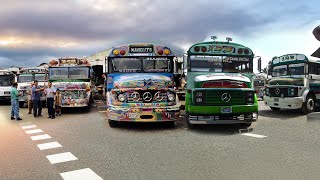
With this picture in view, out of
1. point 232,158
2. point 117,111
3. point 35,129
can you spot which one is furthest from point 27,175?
point 35,129

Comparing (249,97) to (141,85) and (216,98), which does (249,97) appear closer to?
(216,98)

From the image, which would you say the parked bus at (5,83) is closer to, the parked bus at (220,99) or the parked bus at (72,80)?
the parked bus at (72,80)

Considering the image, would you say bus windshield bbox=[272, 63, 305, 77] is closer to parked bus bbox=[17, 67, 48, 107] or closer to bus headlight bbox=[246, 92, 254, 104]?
bus headlight bbox=[246, 92, 254, 104]

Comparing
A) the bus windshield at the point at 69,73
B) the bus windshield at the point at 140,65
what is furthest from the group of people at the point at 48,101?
the bus windshield at the point at 140,65

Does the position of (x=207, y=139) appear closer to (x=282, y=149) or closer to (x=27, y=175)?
(x=282, y=149)

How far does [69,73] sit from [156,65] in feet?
23.4

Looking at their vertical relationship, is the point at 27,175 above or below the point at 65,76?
below

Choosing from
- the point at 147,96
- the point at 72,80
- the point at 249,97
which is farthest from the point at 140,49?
the point at 72,80

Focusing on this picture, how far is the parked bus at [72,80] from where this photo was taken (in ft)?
50.7

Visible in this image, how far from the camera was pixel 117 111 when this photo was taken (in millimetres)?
9711

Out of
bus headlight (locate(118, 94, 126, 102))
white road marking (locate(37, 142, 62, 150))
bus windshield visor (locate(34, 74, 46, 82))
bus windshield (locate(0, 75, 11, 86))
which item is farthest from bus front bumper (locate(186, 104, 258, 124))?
bus windshield (locate(0, 75, 11, 86))

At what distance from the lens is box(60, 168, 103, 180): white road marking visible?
17.2 ft

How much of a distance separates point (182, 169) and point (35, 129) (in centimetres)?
702

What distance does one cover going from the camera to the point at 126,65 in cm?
1130
